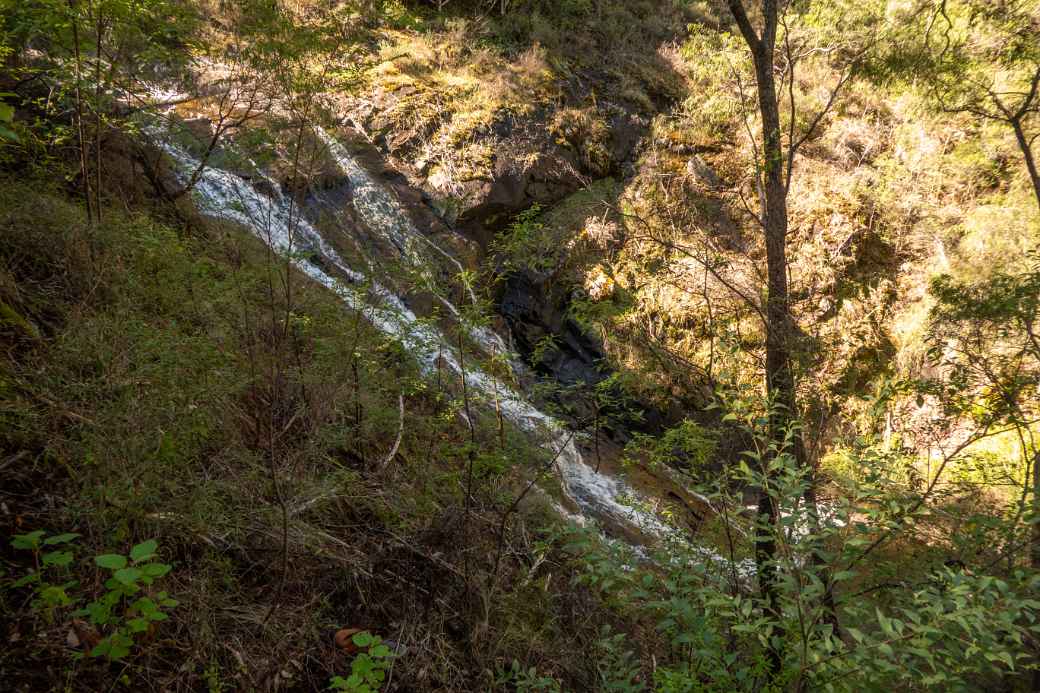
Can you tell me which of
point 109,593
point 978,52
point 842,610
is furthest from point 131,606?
point 978,52

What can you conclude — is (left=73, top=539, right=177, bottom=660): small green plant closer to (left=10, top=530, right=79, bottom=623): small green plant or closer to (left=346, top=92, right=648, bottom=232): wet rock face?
(left=10, top=530, right=79, bottom=623): small green plant

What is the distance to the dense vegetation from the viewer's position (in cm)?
212

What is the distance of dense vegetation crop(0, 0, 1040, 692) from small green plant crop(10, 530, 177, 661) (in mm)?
15

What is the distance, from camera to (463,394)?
5152 mm

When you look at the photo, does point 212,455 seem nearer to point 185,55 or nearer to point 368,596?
point 368,596

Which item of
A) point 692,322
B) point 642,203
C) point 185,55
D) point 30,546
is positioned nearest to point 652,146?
point 642,203

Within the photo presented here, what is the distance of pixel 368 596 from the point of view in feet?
9.32

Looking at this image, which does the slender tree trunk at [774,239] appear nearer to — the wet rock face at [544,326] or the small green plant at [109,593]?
the small green plant at [109,593]

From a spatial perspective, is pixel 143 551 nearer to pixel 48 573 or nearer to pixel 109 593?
pixel 109 593

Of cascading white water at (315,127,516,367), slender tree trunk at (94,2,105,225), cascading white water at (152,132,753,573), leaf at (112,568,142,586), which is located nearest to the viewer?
leaf at (112,568,142,586)

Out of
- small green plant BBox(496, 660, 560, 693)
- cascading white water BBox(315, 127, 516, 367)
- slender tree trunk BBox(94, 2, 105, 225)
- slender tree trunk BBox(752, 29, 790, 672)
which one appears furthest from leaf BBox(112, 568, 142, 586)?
cascading white water BBox(315, 127, 516, 367)

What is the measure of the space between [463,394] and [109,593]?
3514mm

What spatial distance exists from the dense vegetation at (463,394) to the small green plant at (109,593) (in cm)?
2

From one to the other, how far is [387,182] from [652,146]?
20.0 feet
